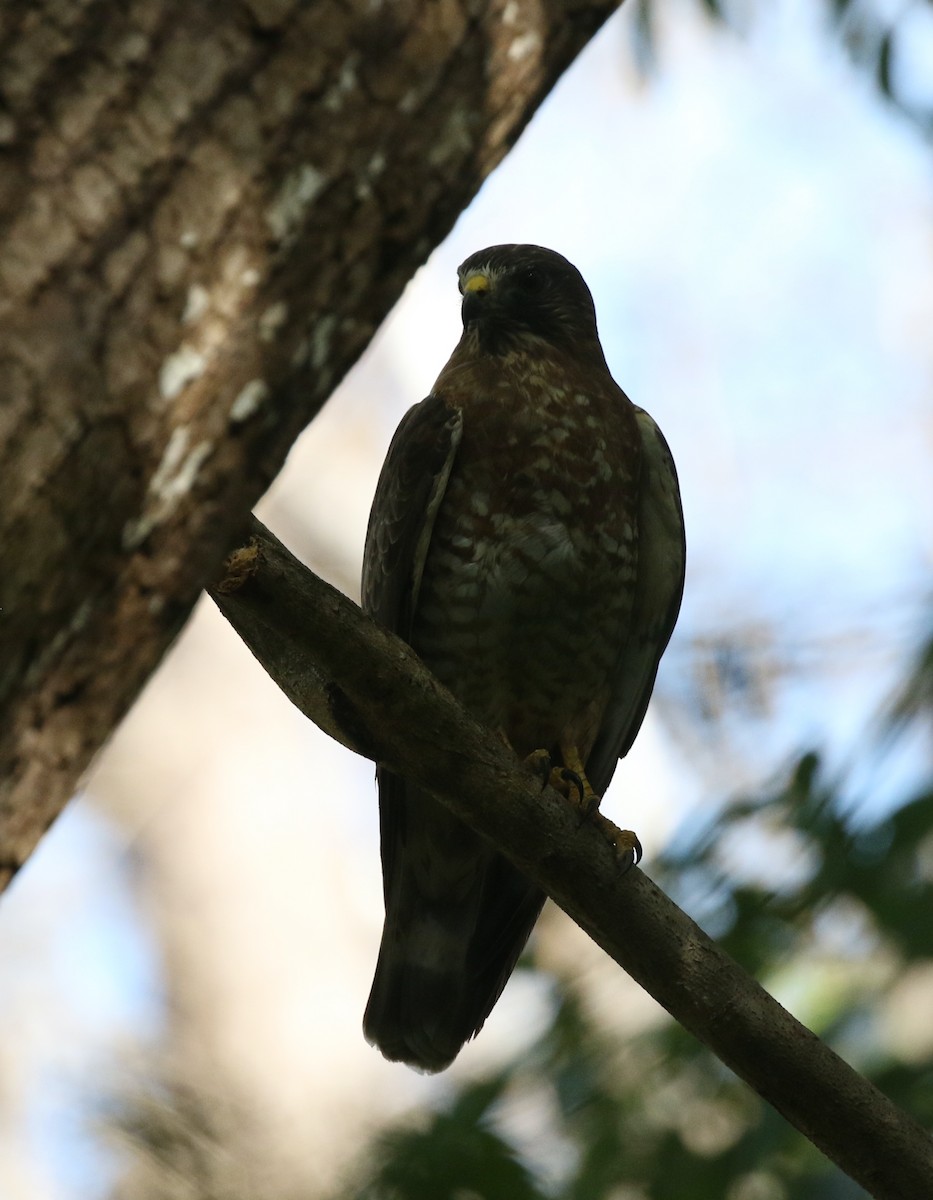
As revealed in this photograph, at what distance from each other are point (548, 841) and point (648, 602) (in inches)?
58.2

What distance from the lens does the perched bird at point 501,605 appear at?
14.7ft

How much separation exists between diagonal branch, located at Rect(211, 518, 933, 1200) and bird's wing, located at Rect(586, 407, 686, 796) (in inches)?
46.8

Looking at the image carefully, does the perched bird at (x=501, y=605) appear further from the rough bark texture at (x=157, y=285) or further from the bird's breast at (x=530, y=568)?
the rough bark texture at (x=157, y=285)

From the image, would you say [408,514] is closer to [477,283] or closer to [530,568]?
[530,568]

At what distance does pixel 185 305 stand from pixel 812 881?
286 centimetres

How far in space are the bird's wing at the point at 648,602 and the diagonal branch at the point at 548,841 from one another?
3.90 ft

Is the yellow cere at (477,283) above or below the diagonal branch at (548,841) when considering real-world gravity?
above

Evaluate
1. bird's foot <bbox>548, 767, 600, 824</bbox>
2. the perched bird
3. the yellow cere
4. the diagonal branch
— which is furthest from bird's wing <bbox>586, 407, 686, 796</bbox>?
the diagonal branch

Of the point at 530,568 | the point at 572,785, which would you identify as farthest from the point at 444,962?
the point at 530,568

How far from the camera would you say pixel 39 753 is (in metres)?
1.43

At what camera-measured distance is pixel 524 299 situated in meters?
5.23

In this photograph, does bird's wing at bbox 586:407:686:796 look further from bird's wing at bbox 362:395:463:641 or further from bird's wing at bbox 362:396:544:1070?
bird's wing at bbox 362:395:463:641

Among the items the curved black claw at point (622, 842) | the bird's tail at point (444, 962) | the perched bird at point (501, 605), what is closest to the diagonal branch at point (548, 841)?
the curved black claw at point (622, 842)

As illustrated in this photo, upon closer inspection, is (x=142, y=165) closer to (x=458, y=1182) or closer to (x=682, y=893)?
(x=458, y=1182)
